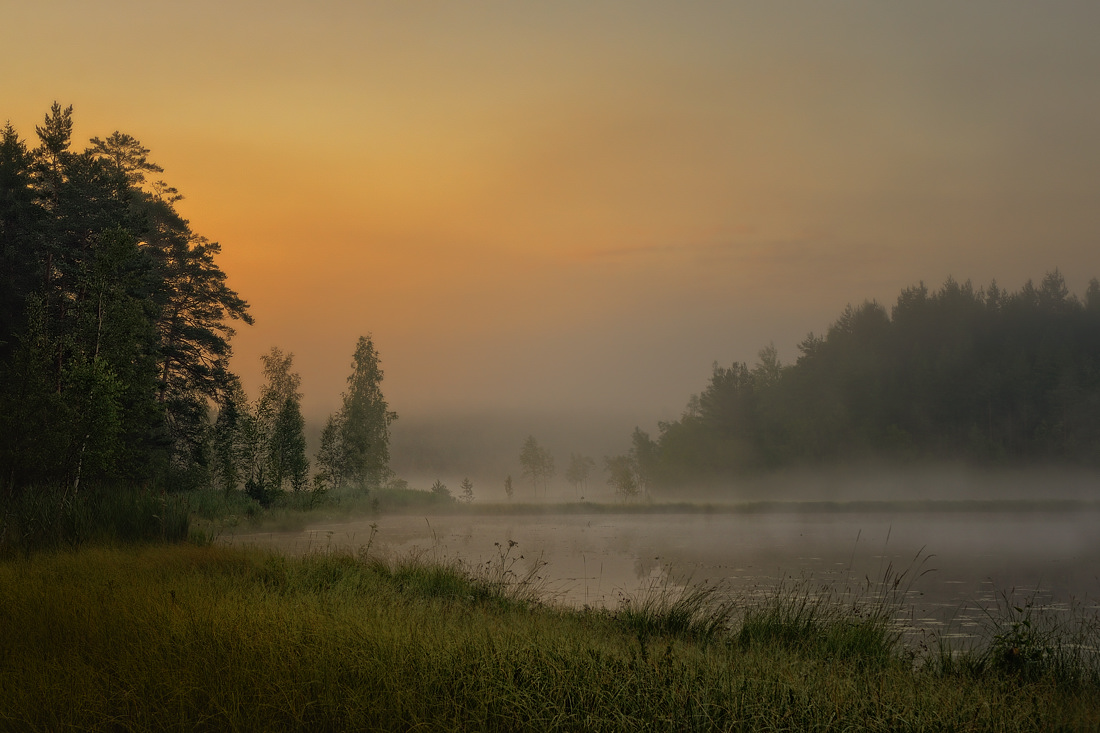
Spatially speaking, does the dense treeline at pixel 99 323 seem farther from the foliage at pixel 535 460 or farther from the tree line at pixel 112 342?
the foliage at pixel 535 460

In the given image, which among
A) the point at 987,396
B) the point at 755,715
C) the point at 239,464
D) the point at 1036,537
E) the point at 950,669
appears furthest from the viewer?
the point at 987,396

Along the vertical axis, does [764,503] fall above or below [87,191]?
below

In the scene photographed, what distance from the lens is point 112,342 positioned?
1938cm

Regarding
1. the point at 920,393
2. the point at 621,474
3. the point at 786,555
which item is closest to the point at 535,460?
the point at 621,474

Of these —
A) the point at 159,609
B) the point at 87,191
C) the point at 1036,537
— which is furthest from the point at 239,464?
the point at 1036,537

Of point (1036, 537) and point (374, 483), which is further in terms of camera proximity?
point (374, 483)

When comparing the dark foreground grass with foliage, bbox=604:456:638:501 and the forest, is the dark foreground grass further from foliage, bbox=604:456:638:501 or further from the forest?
foliage, bbox=604:456:638:501

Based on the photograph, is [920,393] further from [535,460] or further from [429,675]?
[429,675]

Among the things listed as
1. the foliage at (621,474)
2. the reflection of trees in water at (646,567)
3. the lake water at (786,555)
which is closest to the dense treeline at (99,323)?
the lake water at (786,555)

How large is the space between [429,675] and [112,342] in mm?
18081

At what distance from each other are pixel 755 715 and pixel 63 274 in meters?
30.1

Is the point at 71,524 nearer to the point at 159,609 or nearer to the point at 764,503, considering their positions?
the point at 159,609

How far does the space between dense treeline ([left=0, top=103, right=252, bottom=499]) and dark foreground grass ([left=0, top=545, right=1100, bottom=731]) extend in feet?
30.4

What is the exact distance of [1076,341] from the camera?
80125 millimetres
